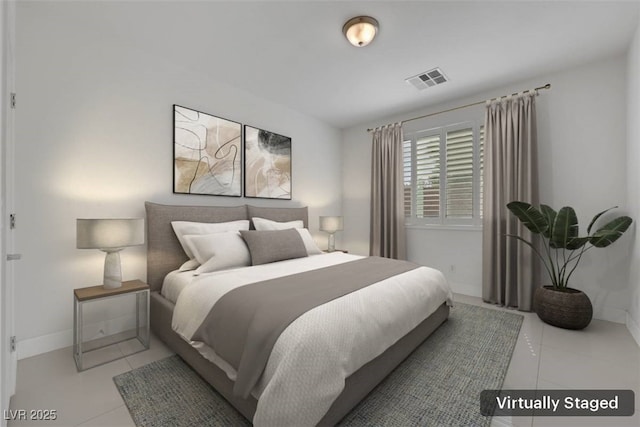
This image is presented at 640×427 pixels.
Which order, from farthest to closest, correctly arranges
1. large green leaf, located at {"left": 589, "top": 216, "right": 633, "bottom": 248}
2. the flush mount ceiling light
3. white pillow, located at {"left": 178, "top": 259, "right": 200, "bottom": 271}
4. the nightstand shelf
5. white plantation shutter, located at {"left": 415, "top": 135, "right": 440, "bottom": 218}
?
white plantation shutter, located at {"left": 415, "top": 135, "right": 440, "bottom": 218}, white pillow, located at {"left": 178, "top": 259, "right": 200, "bottom": 271}, large green leaf, located at {"left": 589, "top": 216, "right": 633, "bottom": 248}, the flush mount ceiling light, the nightstand shelf

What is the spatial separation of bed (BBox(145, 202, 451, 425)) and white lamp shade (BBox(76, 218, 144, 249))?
0.48 meters

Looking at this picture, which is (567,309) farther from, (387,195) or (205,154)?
(205,154)

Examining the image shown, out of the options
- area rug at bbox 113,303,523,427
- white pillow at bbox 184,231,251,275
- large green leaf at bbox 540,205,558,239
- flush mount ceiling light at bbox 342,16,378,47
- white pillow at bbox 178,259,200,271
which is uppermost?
flush mount ceiling light at bbox 342,16,378,47

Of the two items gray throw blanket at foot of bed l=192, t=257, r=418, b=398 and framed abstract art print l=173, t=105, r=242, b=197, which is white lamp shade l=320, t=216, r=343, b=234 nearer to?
framed abstract art print l=173, t=105, r=242, b=197

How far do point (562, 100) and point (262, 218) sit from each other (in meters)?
3.75

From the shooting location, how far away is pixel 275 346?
1.27 meters

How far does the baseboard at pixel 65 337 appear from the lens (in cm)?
205

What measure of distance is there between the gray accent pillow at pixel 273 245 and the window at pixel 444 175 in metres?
2.11

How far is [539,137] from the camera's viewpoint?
3.17 meters

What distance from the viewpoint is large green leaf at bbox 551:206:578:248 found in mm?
2617

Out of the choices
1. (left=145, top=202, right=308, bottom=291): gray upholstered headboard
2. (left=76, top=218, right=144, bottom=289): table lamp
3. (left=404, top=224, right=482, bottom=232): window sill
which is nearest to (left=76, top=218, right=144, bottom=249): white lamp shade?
(left=76, top=218, right=144, bottom=289): table lamp

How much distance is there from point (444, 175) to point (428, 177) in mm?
229

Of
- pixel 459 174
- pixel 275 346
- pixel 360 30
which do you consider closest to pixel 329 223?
pixel 459 174

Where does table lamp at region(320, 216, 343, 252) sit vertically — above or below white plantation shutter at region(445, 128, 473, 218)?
below
